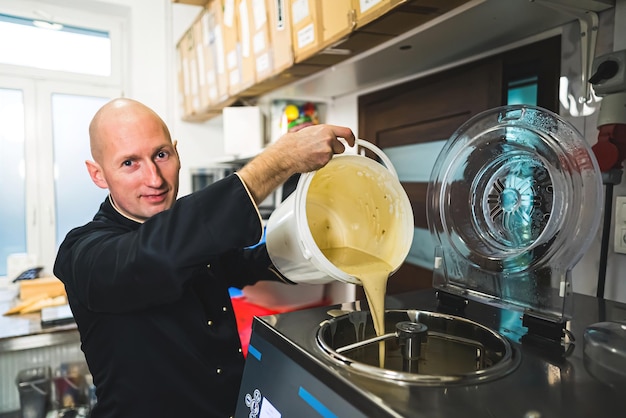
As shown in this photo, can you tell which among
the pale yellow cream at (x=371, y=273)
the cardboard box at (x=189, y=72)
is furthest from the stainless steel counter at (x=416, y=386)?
the cardboard box at (x=189, y=72)

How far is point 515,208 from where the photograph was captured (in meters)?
0.89

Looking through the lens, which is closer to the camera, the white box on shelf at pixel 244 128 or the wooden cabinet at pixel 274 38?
the wooden cabinet at pixel 274 38

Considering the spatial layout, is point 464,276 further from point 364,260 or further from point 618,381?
point 618,381

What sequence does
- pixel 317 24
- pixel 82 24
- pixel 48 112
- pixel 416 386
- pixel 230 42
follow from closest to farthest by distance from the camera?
1. pixel 416 386
2. pixel 317 24
3. pixel 230 42
4. pixel 48 112
5. pixel 82 24

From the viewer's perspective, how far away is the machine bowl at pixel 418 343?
2.47 feet

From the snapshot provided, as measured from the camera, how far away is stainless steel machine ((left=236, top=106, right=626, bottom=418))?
0.56 metres

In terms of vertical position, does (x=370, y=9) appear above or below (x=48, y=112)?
below

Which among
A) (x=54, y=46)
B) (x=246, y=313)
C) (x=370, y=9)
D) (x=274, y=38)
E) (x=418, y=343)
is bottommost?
(x=246, y=313)

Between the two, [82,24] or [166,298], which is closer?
[166,298]

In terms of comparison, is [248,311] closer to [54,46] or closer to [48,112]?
[48,112]

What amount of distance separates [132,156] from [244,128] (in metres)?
1.53

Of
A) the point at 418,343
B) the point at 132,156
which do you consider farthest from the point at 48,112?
the point at 418,343

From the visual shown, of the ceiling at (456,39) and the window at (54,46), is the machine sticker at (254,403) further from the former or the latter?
the window at (54,46)

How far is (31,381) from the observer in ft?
8.27
